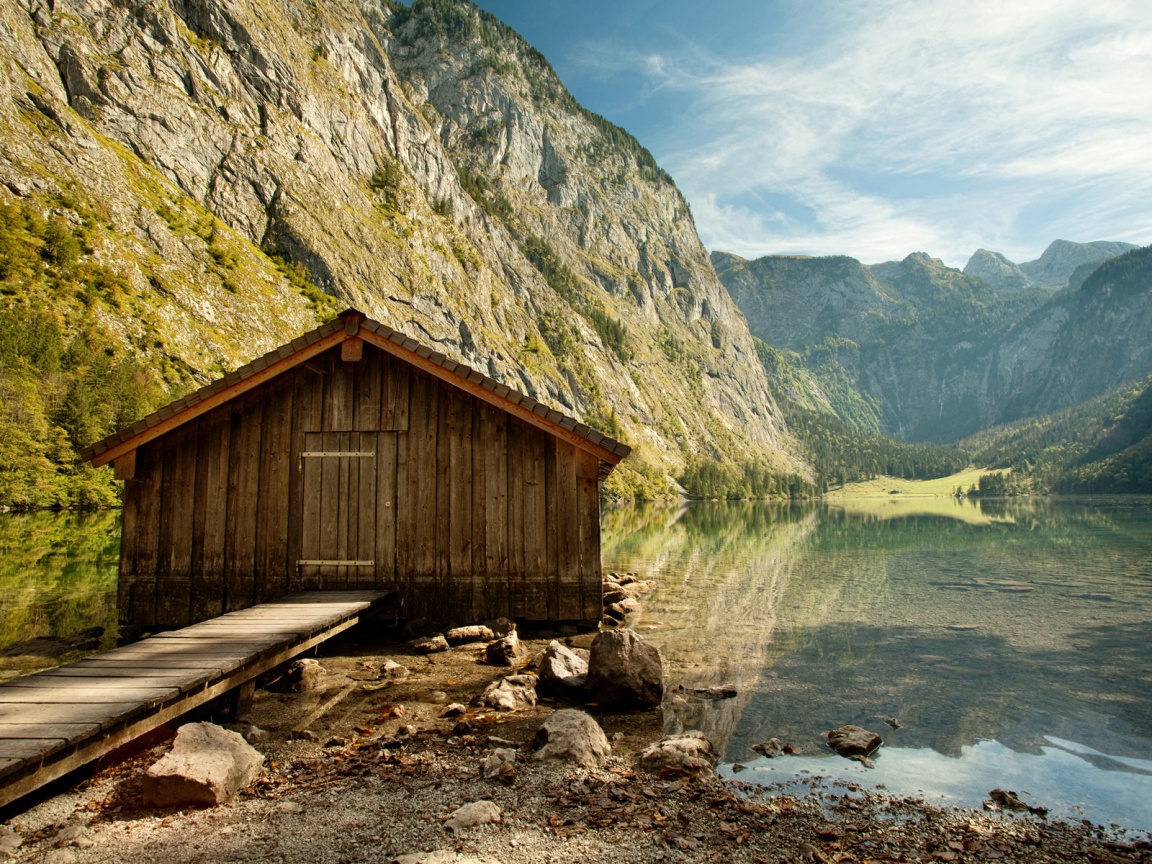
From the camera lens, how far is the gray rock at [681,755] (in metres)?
6.25

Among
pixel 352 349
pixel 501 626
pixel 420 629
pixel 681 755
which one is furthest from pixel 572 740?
pixel 352 349

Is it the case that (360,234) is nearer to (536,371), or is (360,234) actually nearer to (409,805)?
(536,371)

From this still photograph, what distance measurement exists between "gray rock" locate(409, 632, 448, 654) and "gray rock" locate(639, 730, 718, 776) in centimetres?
499

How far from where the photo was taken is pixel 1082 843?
523 centimetres

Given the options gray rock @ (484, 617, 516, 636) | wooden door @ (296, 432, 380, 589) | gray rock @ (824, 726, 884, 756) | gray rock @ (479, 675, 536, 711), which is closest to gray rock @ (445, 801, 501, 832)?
gray rock @ (479, 675, 536, 711)

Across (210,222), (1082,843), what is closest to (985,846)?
(1082,843)

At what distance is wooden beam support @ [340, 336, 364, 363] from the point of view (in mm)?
→ 11945

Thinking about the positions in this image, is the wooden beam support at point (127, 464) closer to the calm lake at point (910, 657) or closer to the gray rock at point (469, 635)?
the calm lake at point (910, 657)

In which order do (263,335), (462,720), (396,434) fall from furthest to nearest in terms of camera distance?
1. (263,335)
2. (396,434)
3. (462,720)

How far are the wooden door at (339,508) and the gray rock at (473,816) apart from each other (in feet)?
24.7

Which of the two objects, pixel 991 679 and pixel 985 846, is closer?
pixel 985 846

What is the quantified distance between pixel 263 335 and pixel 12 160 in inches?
1060

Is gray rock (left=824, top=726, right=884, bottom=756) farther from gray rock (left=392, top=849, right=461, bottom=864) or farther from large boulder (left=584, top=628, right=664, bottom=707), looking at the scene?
gray rock (left=392, top=849, right=461, bottom=864)

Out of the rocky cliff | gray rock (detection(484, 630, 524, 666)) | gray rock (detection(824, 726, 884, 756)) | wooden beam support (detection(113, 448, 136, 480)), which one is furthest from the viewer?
the rocky cliff
